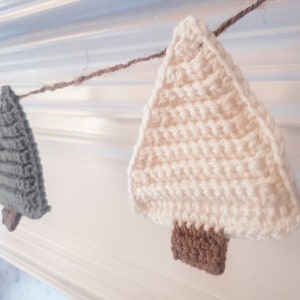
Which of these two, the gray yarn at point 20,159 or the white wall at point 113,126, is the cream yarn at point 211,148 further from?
the gray yarn at point 20,159

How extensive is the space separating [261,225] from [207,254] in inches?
2.6

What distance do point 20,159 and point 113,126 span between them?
159 mm

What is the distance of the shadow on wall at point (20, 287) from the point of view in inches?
41.7

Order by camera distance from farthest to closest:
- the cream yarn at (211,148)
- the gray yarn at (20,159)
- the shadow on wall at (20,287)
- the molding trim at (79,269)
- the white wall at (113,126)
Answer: the shadow on wall at (20,287), the molding trim at (79,269), the gray yarn at (20,159), the white wall at (113,126), the cream yarn at (211,148)

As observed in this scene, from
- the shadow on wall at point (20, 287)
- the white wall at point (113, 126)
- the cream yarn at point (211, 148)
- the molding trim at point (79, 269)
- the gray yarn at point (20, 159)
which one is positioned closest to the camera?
the cream yarn at point (211, 148)

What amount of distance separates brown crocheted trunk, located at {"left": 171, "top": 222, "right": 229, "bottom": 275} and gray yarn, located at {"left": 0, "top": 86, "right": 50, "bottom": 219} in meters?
0.26

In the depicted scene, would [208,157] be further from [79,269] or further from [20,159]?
[79,269]

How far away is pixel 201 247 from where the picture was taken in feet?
1.20

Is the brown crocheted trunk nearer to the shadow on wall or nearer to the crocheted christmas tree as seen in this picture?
the crocheted christmas tree

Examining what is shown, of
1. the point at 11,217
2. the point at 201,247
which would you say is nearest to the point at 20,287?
the point at 11,217

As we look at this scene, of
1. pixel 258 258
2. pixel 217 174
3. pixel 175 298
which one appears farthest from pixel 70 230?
pixel 217 174

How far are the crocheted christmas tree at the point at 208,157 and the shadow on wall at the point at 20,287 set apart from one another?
29.7 inches

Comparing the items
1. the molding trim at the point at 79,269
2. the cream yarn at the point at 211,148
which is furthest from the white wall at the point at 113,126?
the cream yarn at the point at 211,148

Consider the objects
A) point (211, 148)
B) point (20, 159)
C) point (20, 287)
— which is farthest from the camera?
point (20, 287)
